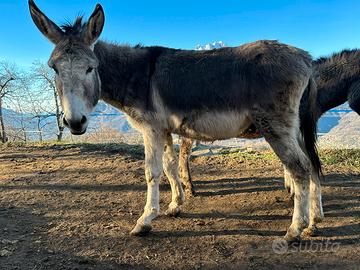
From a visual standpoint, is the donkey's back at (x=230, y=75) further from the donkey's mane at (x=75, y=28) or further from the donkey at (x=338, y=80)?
the donkey at (x=338, y=80)

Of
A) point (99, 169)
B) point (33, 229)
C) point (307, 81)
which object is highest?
point (307, 81)

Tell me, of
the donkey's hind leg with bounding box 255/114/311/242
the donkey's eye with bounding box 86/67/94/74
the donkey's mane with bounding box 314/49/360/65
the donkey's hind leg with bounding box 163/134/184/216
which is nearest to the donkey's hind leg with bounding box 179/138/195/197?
the donkey's hind leg with bounding box 163/134/184/216

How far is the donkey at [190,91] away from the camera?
11.8ft

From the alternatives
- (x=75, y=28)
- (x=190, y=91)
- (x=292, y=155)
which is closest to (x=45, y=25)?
Answer: (x=75, y=28)

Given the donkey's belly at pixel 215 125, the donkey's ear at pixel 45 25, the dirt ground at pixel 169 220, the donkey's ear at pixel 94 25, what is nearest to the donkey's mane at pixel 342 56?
the dirt ground at pixel 169 220

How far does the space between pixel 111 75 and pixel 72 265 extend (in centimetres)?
243

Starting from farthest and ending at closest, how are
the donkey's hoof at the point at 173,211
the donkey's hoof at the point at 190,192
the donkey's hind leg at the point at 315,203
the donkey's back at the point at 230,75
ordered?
the donkey's hoof at the point at 190,192
the donkey's hoof at the point at 173,211
the donkey's hind leg at the point at 315,203
the donkey's back at the point at 230,75

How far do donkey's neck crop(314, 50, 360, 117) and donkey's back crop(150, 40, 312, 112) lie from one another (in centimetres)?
298

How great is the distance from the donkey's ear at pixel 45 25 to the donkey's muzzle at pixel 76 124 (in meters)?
1.18

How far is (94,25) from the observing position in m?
3.84

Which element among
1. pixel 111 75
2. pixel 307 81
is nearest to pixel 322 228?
pixel 307 81

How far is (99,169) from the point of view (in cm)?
711

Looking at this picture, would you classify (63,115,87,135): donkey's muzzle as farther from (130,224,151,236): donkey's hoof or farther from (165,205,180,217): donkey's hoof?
(165,205,180,217): donkey's hoof

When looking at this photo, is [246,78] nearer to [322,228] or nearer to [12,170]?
[322,228]
